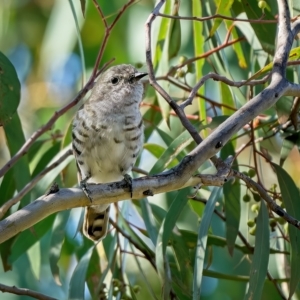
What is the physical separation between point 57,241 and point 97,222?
19cm

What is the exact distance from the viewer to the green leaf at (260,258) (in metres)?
2.54

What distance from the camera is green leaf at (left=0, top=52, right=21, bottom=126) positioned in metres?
2.66

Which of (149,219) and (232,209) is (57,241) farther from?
(232,209)

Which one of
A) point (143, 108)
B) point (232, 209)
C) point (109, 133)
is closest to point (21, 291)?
point (109, 133)

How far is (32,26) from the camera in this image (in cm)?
584

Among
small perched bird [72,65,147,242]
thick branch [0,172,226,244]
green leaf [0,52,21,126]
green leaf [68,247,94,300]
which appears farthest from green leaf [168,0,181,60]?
thick branch [0,172,226,244]

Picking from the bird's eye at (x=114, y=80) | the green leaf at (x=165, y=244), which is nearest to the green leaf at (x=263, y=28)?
the bird's eye at (x=114, y=80)

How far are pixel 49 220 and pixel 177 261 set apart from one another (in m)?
0.90

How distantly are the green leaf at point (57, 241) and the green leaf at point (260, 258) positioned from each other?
2.82 ft

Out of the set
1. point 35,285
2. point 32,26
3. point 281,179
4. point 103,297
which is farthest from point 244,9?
point 32,26

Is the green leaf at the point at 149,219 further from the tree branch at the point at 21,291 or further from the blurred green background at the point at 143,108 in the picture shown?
the tree branch at the point at 21,291

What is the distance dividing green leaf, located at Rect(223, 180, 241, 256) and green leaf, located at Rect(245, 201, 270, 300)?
0.47ft

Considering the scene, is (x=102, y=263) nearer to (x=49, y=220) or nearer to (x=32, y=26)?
(x=49, y=220)

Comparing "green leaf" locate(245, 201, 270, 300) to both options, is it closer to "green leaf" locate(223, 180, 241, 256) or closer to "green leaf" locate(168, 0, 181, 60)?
"green leaf" locate(223, 180, 241, 256)
